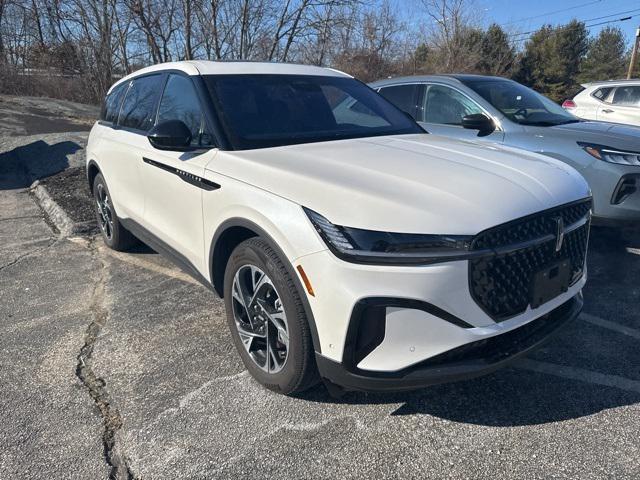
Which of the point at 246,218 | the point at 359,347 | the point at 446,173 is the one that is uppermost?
the point at 446,173

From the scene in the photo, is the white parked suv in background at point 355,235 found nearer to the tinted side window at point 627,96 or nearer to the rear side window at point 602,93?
the tinted side window at point 627,96

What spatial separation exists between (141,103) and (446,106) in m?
3.34

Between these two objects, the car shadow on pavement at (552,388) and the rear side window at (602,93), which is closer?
the car shadow on pavement at (552,388)

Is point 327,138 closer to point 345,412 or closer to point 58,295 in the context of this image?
point 345,412

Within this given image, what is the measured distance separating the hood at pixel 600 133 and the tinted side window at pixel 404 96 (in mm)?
1539

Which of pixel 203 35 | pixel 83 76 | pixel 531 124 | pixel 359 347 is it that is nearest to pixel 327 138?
pixel 359 347

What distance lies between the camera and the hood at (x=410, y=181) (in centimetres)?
218

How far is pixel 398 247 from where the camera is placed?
2145mm

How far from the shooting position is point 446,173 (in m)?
2.53

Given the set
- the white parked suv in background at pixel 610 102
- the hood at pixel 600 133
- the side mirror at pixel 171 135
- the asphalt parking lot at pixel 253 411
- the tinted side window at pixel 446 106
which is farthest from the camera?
the white parked suv in background at pixel 610 102

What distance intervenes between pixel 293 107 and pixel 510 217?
1828 millimetres

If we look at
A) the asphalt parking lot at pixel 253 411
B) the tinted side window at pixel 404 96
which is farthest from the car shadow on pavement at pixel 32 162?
the tinted side window at pixel 404 96

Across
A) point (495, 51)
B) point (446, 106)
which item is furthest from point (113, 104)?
point (495, 51)

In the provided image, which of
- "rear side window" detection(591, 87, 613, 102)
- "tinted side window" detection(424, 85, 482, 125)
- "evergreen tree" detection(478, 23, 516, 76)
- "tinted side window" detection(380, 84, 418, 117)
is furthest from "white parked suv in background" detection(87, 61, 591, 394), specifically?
"evergreen tree" detection(478, 23, 516, 76)
